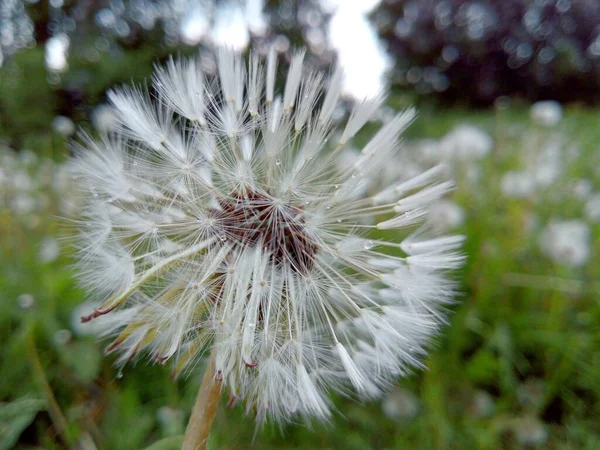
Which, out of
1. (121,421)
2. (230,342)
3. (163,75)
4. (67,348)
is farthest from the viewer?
(67,348)

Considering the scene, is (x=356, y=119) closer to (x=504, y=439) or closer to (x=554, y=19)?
(x=504, y=439)

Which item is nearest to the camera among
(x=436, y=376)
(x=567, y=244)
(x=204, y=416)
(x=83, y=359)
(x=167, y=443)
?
(x=204, y=416)

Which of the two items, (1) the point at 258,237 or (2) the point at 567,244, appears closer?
(1) the point at 258,237

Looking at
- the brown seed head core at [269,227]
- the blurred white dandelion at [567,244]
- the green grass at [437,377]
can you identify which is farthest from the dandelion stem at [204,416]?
the blurred white dandelion at [567,244]

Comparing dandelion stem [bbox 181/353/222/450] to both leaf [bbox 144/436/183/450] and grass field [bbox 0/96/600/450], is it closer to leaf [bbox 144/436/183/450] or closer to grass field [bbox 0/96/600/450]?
leaf [bbox 144/436/183/450]

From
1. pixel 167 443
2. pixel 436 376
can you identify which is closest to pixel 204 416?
pixel 167 443

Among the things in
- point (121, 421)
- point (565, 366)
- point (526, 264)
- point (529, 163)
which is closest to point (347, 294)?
point (121, 421)

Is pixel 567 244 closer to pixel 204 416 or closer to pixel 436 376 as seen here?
pixel 436 376
